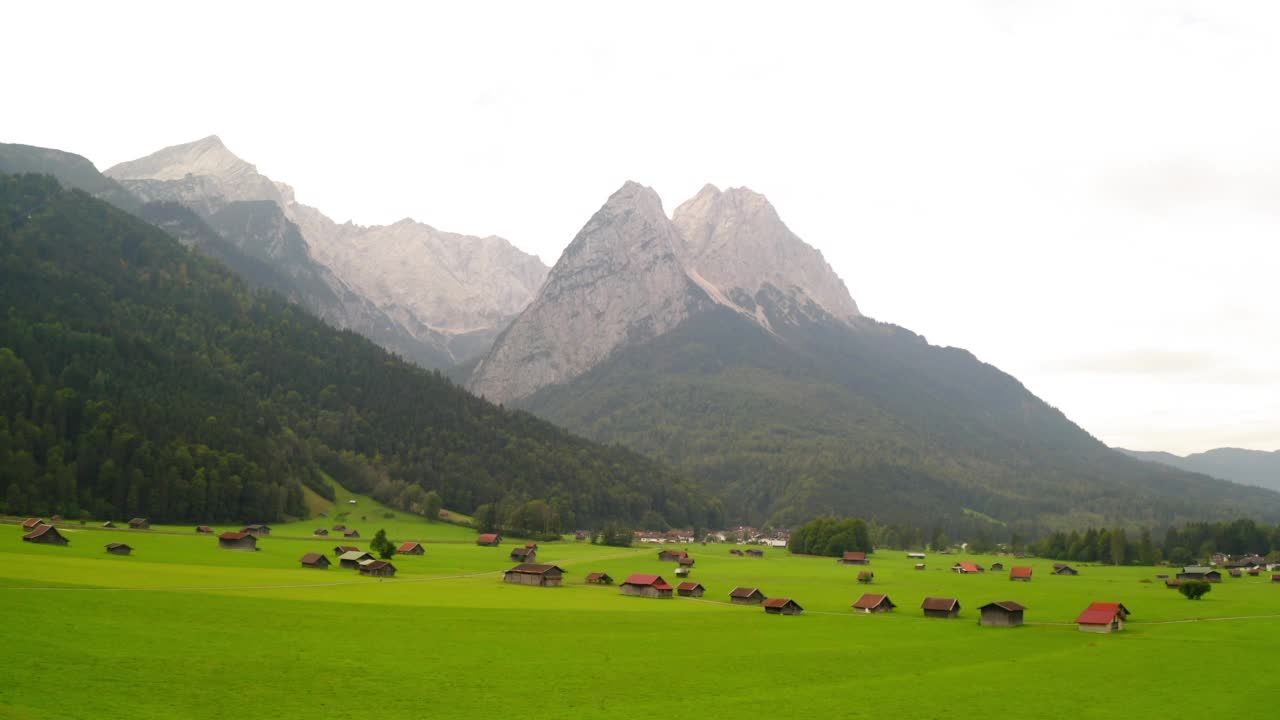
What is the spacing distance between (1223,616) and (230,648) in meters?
78.0

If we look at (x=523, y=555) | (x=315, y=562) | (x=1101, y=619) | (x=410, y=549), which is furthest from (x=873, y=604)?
(x=410, y=549)

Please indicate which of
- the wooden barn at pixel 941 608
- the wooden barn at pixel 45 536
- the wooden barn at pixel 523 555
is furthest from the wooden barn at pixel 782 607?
the wooden barn at pixel 45 536

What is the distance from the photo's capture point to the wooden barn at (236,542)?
104 metres

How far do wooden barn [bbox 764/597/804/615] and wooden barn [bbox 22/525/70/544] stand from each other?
66.5 meters

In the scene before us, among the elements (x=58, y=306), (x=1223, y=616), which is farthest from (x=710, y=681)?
(x=58, y=306)

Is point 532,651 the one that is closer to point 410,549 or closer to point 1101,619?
point 1101,619

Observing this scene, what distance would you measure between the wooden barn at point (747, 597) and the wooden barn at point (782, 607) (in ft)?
26.6

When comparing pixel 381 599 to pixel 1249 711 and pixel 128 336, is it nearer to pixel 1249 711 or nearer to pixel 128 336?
pixel 1249 711

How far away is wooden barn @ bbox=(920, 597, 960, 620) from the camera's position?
80.4m

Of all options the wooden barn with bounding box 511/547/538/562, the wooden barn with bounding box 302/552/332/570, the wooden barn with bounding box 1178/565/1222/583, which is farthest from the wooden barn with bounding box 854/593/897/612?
the wooden barn with bounding box 302/552/332/570

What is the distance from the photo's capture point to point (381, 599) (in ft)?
236

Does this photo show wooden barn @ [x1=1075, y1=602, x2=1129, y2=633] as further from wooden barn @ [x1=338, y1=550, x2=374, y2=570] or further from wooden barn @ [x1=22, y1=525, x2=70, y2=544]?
wooden barn @ [x1=22, y1=525, x2=70, y2=544]

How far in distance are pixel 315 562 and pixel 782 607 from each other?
1931 inches

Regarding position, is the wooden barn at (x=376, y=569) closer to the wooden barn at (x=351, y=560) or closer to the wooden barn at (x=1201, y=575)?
A: the wooden barn at (x=351, y=560)
